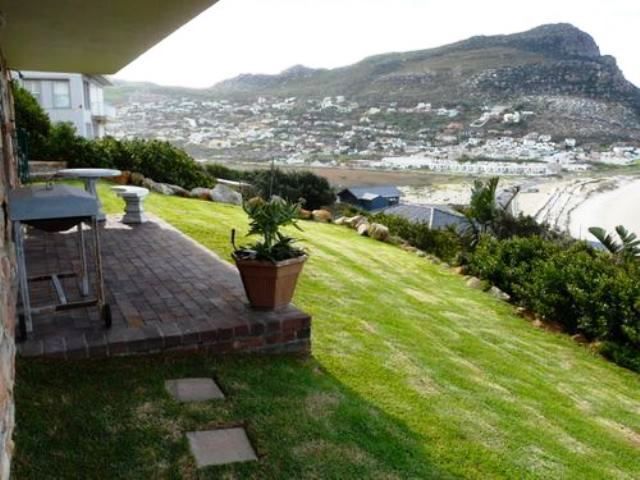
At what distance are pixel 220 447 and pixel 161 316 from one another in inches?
60.1

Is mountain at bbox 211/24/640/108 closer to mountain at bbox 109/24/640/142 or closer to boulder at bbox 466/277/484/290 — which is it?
mountain at bbox 109/24/640/142

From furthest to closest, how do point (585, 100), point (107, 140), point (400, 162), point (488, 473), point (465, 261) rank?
point (585, 100) < point (400, 162) < point (107, 140) < point (465, 261) < point (488, 473)

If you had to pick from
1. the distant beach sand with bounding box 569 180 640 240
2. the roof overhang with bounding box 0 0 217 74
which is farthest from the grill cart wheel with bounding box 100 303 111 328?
the distant beach sand with bounding box 569 180 640 240

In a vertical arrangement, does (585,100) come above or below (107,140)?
above

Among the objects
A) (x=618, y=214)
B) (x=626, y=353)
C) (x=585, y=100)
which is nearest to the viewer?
(x=626, y=353)

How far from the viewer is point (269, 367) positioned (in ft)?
12.6

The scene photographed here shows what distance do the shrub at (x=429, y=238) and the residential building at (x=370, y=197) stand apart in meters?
15.7

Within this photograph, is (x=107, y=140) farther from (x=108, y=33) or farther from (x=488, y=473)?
(x=488, y=473)

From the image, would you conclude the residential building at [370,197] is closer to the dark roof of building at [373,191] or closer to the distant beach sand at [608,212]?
the dark roof of building at [373,191]

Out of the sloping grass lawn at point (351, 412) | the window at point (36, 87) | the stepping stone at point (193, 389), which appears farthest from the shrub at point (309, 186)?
the stepping stone at point (193, 389)

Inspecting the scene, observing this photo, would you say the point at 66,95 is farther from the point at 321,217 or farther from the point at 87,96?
the point at 321,217

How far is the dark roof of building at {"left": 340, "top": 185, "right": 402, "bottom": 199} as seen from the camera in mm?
34188

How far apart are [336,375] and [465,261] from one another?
924 cm

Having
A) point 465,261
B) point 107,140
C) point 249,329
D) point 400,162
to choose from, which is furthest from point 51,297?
point 400,162
